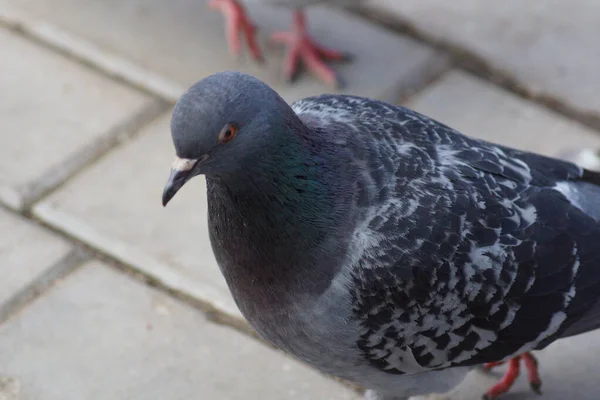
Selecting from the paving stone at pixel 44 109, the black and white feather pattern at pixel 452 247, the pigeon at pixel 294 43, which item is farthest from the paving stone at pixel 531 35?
the black and white feather pattern at pixel 452 247

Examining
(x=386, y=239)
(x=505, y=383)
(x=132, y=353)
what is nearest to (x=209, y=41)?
(x=132, y=353)

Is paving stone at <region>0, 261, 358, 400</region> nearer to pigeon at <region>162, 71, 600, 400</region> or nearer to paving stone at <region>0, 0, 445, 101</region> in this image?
pigeon at <region>162, 71, 600, 400</region>

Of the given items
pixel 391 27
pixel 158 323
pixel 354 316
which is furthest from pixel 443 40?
pixel 354 316

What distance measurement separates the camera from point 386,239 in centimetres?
348

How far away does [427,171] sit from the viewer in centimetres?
362

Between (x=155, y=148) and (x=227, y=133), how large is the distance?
2328 millimetres

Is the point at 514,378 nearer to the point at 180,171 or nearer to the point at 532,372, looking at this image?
the point at 532,372

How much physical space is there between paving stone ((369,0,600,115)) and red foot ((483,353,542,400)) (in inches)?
79.2

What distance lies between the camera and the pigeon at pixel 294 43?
596cm

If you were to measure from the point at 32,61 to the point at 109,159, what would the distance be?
3.35 ft

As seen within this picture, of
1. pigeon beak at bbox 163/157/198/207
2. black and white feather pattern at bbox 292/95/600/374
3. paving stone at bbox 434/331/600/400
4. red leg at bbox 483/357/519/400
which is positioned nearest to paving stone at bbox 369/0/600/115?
paving stone at bbox 434/331/600/400

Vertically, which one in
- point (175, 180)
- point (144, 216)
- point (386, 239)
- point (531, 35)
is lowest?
point (144, 216)

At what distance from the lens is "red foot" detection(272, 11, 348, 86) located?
235 inches

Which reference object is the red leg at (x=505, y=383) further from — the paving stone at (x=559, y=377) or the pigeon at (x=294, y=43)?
the pigeon at (x=294, y=43)
